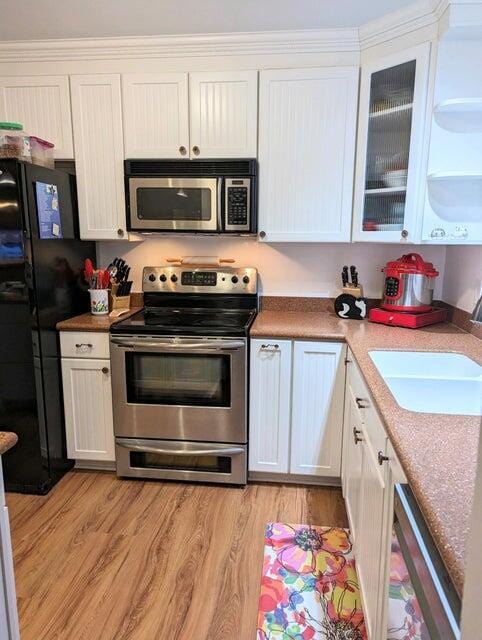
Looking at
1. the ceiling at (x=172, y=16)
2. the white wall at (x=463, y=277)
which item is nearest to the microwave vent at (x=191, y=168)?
the ceiling at (x=172, y=16)

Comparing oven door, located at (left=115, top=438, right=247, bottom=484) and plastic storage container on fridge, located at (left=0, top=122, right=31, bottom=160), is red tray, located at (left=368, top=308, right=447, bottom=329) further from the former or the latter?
plastic storage container on fridge, located at (left=0, top=122, right=31, bottom=160)

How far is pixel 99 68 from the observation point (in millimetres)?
2418

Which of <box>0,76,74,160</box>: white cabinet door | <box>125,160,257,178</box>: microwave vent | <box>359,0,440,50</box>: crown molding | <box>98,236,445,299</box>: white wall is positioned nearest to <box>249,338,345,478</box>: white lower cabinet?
<box>98,236,445,299</box>: white wall

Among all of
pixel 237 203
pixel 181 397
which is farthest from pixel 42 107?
pixel 181 397

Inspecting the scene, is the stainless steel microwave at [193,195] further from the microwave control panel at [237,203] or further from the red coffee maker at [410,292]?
the red coffee maker at [410,292]

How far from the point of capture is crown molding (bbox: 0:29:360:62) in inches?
88.5

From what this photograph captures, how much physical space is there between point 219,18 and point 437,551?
2.36 meters

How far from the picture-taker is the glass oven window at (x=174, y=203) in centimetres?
243

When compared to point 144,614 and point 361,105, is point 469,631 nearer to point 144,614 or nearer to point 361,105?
point 144,614

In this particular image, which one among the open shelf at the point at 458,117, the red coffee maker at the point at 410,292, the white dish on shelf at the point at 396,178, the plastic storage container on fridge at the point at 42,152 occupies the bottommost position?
the red coffee maker at the point at 410,292

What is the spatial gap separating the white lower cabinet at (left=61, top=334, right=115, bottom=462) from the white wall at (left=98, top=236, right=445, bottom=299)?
831mm

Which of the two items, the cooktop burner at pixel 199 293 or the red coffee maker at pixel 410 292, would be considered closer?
the red coffee maker at pixel 410 292

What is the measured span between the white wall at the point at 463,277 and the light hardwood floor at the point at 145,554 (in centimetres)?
125

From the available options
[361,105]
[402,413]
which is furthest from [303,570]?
[361,105]
